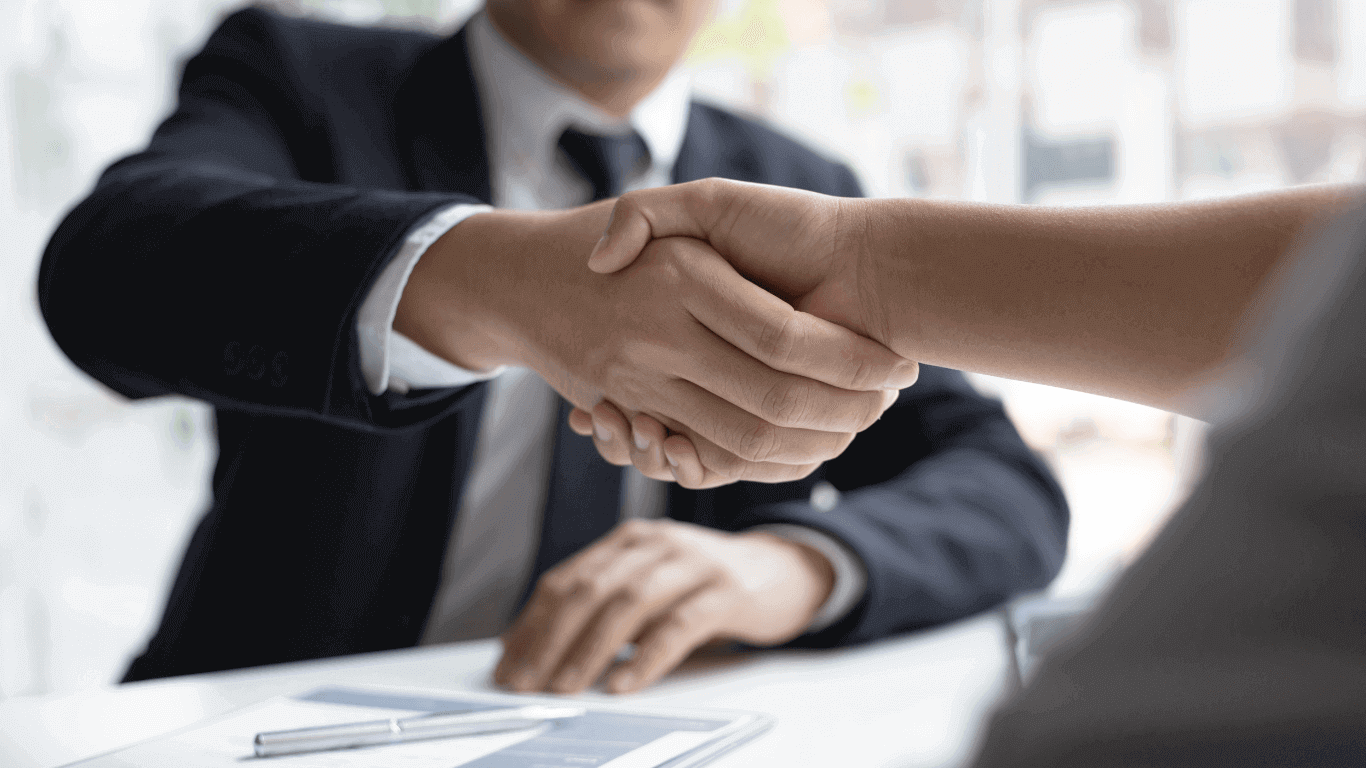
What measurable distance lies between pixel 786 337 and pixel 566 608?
0.86 feet

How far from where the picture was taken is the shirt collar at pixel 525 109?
1142 mm

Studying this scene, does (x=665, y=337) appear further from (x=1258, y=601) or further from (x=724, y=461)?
(x=1258, y=601)

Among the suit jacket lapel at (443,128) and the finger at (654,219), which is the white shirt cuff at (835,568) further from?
the suit jacket lapel at (443,128)

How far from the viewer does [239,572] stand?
1020mm

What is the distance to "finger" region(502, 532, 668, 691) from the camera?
689mm

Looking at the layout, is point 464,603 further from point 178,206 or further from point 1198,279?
point 1198,279

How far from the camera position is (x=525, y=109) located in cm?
115

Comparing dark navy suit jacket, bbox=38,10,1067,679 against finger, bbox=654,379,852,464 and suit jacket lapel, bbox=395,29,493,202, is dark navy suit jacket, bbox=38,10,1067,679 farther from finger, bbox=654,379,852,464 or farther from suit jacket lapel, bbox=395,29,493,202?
finger, bbox=654,379,852,464

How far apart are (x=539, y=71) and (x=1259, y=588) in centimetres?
111

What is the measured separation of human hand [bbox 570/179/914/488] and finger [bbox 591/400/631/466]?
4.1 inches

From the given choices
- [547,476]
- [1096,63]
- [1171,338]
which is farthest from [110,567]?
[1096,63]

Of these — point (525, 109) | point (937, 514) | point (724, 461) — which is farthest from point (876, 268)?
point (525, 109)

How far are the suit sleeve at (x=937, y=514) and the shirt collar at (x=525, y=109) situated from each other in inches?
17.5

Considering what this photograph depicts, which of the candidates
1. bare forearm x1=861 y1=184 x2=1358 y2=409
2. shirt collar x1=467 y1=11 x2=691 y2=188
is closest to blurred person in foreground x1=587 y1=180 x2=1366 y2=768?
bare forearm x1=861 y1=184 x2=1358 y2=409
